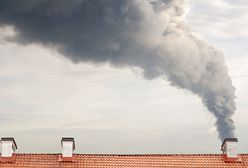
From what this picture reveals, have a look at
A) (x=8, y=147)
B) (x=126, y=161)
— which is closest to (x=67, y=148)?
(x=8, y=147)

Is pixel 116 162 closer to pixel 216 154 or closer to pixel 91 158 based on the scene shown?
pixel 91 158

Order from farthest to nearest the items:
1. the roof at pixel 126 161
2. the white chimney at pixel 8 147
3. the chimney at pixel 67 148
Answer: the chimney at pixel 67 148
the white chimney at pixel 8 147
the roof at pixel 126 161

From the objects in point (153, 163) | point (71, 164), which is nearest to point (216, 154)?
point (153, 163)

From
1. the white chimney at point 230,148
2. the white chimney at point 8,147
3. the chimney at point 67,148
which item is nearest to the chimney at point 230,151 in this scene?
the white chimney at point 230,148

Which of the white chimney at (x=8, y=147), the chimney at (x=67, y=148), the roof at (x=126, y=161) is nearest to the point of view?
the roof at (x=126, y=161)

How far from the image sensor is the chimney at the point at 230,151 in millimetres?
35094

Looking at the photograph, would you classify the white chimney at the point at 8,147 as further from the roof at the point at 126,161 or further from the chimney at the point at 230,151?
the chimney at the point at 230,151

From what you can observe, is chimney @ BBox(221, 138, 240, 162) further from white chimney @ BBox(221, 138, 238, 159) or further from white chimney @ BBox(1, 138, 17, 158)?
white chimney @ BBox(1, 138, 17, 158)

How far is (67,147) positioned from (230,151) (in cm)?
1234

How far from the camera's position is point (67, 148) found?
34906 millimetres

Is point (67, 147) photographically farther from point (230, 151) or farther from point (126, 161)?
point (230, 151)

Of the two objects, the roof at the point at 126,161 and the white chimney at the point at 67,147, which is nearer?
the roof at the point at 126,161

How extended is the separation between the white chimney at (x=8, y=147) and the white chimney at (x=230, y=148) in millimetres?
16080

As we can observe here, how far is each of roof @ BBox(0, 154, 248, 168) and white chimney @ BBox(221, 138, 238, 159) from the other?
1.72 ft
